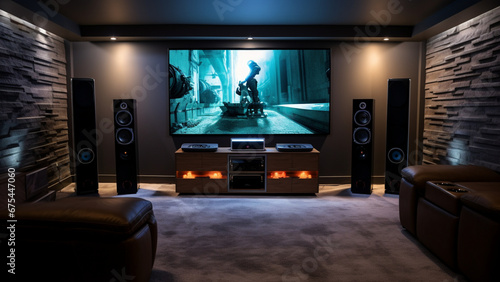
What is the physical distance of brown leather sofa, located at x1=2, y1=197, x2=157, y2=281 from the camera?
157 centimetres

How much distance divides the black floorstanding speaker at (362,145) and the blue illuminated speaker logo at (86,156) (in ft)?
10.4

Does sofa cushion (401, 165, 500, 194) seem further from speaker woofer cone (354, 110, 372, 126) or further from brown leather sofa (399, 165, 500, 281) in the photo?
speaker woofer cone (354, 110, 372, 126)

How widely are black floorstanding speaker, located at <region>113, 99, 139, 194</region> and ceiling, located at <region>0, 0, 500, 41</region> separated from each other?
0.96 meters

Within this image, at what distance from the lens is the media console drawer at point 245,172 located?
4.09 m

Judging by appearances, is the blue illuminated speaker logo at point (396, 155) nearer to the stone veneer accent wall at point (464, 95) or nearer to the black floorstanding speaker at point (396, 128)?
the black floorstanding speaker at point (396, 128)

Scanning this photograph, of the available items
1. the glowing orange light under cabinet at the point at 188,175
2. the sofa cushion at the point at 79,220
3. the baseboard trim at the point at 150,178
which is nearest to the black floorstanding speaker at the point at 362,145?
the glowing orange light under cabinet at the point at 188,175

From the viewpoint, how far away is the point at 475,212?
1896 millimetres

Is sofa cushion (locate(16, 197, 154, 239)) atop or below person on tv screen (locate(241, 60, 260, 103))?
below

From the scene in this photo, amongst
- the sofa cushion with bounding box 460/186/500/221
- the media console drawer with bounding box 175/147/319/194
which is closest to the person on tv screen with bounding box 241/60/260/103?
the media console drawer with bounding box 175/147/319/194

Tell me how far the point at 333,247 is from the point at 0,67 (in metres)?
3.35

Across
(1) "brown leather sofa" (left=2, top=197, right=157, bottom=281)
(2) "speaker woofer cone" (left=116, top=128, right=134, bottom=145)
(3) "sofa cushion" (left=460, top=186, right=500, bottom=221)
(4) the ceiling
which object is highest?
(4) the ceiling

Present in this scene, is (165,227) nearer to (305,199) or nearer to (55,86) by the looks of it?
(305,199)

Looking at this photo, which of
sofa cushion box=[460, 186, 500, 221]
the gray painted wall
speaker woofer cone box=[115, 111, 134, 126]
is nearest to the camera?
sofa cushion box=[460, 186, 500, 221]

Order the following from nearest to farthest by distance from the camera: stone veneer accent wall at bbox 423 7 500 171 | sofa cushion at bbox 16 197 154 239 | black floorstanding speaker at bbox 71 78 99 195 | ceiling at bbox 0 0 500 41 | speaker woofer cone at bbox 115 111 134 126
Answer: sofa cushion at bbox 16 197 154 239, stone veneer accent wall at bbox 423 7 500 171, ceiling at bbox 0 0 500 41, black floorstanding speaker at bbox 71 78 99 195, speaker woofer cone at bbox 115 111 134 126
